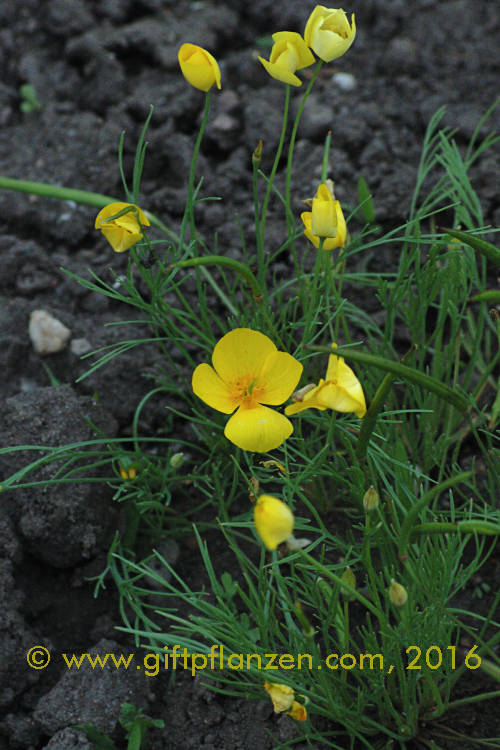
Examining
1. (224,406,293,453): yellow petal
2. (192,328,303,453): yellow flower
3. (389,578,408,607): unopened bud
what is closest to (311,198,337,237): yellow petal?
(192,328,303,453): yellow flower

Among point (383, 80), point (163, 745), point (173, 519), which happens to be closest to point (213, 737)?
point (163, 745)

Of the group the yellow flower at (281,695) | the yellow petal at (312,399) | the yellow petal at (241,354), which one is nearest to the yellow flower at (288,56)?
the yellow petal at (241,354)

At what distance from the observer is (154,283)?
57.2 inches

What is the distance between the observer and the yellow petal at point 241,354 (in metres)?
1.38

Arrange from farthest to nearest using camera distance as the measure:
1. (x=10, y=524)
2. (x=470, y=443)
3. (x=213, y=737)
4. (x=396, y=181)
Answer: (x=396, y=181) → (x=470, y=443) → (x=10, y=524) → (x=213, y=737)

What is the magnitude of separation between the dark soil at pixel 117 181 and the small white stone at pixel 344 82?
2cm

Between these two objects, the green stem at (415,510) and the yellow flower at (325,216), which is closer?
the green stem at (415,510)

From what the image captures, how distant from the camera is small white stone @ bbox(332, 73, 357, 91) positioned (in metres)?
2.43

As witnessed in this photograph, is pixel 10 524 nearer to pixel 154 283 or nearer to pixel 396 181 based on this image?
pixel 154 283

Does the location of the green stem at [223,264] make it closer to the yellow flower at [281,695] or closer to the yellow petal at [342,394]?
the yellow petal at [342,394]

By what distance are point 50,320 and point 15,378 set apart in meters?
0.16

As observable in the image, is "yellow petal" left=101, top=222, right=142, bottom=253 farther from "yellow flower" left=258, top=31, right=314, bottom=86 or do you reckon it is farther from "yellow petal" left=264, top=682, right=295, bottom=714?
"yellow petal" left=264, top=682, right=295, bottom=714

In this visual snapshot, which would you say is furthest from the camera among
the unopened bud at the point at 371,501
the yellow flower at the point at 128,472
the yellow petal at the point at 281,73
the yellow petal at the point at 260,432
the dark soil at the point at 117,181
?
the yellow flower at the point at 128,472

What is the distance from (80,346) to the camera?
188cm
